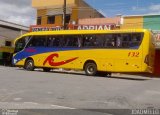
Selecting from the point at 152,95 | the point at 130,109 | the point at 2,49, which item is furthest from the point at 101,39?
the point at 2,49

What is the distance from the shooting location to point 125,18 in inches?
1506

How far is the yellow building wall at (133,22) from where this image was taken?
121ft

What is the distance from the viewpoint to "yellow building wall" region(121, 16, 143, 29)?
37000mm

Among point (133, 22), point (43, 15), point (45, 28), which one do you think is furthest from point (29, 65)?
point (43, 15)

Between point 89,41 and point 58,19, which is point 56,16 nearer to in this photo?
point 58,19

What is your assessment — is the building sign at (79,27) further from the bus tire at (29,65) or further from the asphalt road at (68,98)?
the asphalt road at (68,98)

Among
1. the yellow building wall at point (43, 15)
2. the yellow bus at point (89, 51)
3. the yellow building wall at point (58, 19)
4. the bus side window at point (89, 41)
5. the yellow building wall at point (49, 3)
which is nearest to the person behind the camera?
the yellow bus at point (89, 51)

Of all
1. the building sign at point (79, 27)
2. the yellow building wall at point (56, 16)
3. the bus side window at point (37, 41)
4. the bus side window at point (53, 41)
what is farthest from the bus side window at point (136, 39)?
the yellow building wall at point (56, 16)

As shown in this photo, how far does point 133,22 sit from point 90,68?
1202 centimetres

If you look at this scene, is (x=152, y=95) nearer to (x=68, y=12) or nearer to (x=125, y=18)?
(x=125, y=18)

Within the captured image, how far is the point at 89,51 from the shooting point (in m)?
26.8

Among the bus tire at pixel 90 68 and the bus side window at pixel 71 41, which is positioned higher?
the bus side window at pixel 71 41

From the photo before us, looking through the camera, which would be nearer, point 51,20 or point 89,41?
point 89,41

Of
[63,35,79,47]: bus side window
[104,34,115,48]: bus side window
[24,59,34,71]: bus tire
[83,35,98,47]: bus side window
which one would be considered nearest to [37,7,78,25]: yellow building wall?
[24,59,34,71]: bus tire
